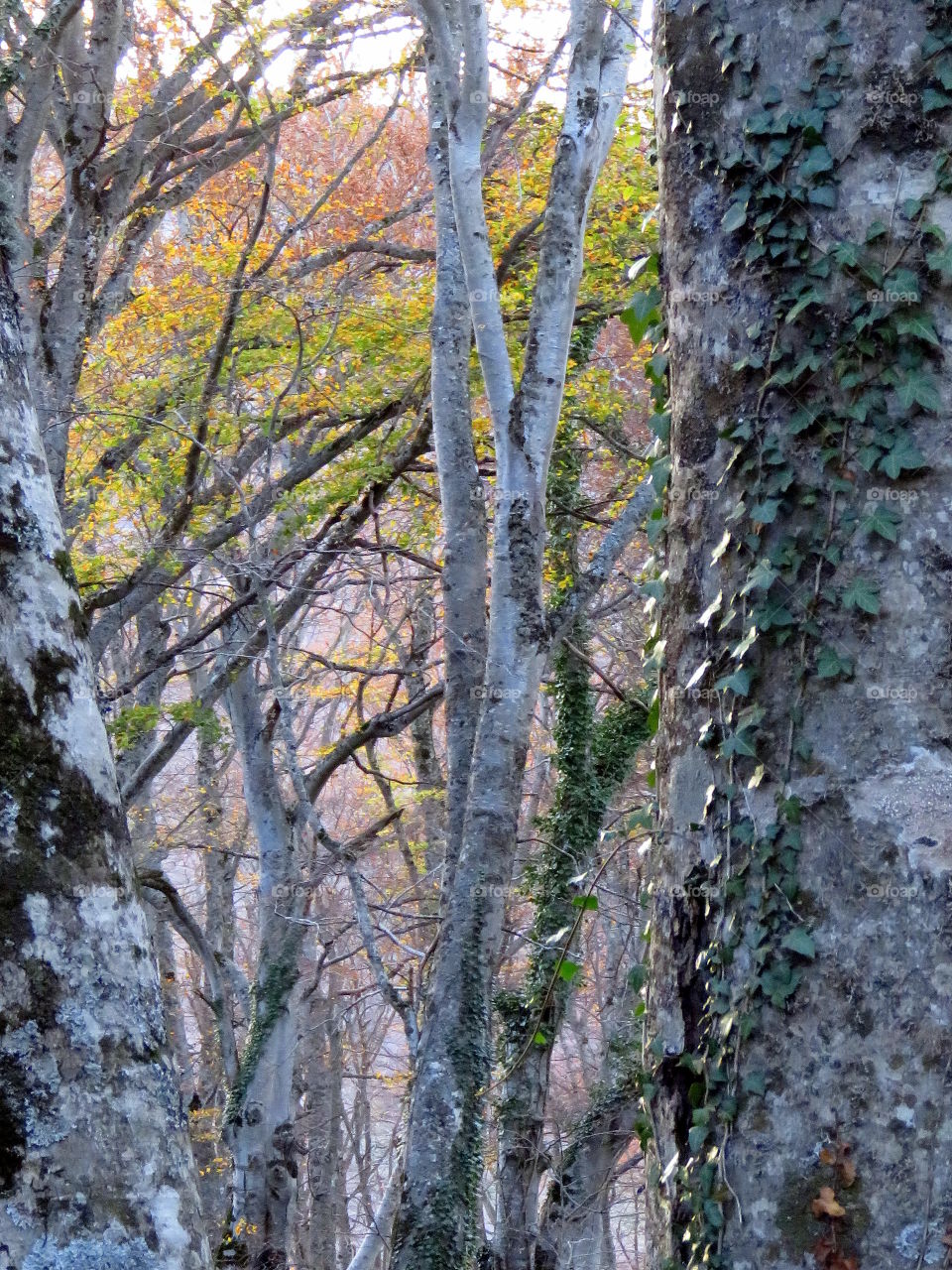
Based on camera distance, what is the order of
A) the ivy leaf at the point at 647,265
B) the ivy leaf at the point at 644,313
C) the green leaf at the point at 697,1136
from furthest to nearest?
the ivy leaf at the point at 647,265, the ivy leaf at the point at 644,313, the green leaf at the point at 697,1136

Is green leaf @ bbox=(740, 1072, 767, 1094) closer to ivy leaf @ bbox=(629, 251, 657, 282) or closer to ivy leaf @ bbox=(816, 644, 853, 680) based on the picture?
ivy leaf @ bbox=(816, 644, 853, 680)

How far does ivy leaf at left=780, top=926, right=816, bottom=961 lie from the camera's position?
5.71 feet

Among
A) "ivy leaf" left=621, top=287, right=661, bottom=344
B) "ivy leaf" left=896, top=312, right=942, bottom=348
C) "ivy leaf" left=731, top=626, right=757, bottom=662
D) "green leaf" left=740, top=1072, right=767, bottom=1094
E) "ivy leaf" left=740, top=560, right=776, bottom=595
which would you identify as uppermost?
"ivy leaf" left=621, top=287, right=661, bottom=344

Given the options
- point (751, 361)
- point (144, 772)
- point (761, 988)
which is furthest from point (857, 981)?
point (144, 772)

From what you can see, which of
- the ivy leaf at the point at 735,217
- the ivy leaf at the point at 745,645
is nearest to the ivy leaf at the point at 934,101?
the ivy leaf at the point at 735,217

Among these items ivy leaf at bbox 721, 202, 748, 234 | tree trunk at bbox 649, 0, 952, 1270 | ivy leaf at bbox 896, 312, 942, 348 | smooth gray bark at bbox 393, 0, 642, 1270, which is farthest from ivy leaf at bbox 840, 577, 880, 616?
smooth gray bark at bbox 393, 0, 642, 1270

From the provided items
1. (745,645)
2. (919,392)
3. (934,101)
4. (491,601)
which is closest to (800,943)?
(745,645)

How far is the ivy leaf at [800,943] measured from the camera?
1740mm

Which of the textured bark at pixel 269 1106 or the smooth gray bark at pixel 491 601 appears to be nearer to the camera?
the smooth gray bark at pixel 491 601

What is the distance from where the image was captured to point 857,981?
1705 millimetres

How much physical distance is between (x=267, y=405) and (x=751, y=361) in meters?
8.78

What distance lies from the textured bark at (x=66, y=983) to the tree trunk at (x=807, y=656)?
2.83ft

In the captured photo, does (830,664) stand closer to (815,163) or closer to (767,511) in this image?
(767,511)

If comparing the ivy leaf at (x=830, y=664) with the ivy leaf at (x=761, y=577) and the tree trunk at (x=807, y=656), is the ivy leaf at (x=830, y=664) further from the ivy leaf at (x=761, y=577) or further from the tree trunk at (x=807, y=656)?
the ivy leaf at (x=761, y=577)
